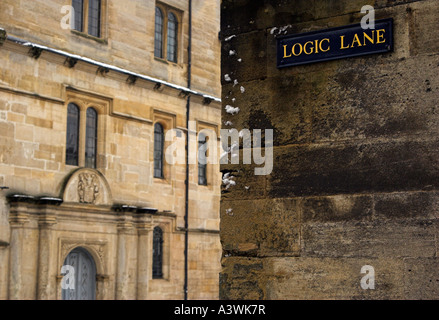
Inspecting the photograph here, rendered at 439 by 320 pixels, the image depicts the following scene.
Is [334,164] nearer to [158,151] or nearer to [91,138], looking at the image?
[91,138]

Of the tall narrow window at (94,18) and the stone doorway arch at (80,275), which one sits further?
the tall narrow window at (94,18)

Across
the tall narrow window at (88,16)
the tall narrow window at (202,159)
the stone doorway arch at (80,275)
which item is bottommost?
the stone doorway arch at (80,275)

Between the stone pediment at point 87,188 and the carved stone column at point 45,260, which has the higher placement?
the stone pediment at point 87,188

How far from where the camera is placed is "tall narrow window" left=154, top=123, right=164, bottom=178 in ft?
74.8

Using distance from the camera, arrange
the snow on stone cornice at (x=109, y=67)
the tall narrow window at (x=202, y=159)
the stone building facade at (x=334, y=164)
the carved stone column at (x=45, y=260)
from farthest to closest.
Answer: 1. the tall narrow window at (x=202, y=159)
2. the snow on stone cornice at (x=109, y=67)
3. the carved stone column at (x=45, y=260)
4. the stone building facade at (x=334, y=164)

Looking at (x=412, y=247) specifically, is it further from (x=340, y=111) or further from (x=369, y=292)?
(x=340, y=111)

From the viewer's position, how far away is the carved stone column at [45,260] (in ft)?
61.1

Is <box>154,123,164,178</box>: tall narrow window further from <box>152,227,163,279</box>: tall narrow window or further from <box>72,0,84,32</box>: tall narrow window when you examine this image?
<box>72,0,84,32</box>: tall narrow window

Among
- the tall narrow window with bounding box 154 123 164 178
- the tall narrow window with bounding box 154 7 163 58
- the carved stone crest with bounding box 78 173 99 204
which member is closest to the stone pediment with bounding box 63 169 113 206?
the carved stone crest with bounding box 78 173 99 204

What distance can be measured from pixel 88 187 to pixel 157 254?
3.30m

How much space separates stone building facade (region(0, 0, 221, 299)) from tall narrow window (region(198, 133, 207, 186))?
0.54ft

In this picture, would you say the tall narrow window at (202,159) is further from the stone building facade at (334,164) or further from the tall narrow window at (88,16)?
the stone building facade at (334,164)

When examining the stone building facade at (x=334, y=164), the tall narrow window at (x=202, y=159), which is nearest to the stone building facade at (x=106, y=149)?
the tall narrow window at (x=202, y=159)

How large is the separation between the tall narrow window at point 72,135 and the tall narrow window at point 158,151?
2.92 meters
